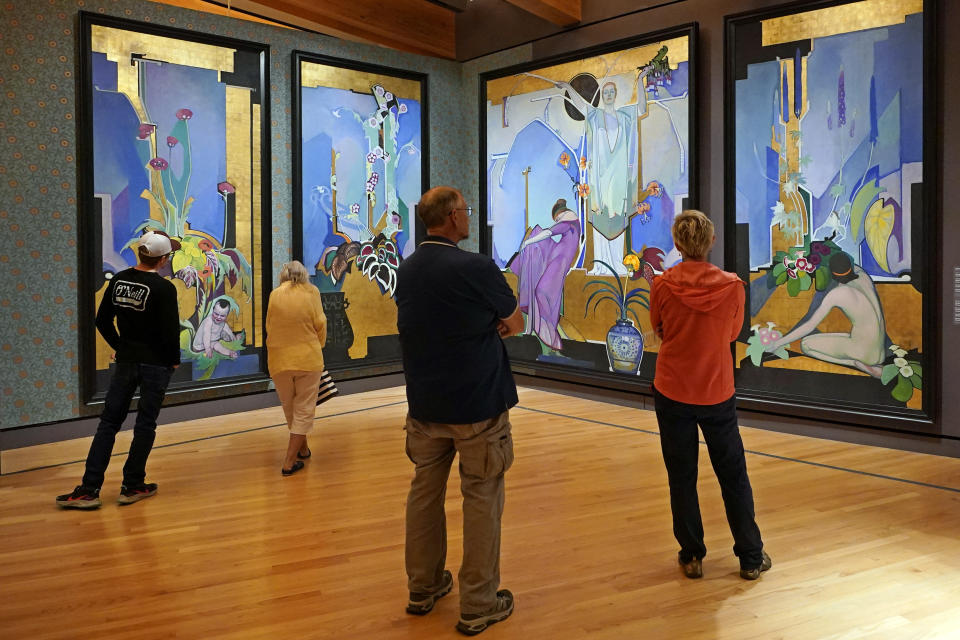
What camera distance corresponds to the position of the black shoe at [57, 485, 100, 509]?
4.31 meters

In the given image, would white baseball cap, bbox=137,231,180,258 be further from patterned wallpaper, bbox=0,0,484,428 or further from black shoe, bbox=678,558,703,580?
black shoe, bbox=678,558,703,580

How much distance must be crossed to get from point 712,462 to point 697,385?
376mm

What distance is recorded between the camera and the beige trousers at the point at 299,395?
5094 mm

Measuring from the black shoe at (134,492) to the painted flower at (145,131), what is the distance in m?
3.09

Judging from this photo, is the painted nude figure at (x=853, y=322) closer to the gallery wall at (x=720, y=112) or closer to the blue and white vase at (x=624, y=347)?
the gallery wall at (x=720, y=112)

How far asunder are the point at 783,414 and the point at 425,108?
4.83 meters

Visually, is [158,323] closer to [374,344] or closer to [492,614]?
[492,614]

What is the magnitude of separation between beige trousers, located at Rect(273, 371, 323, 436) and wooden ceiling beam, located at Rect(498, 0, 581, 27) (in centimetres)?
396

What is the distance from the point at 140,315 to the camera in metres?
4.38

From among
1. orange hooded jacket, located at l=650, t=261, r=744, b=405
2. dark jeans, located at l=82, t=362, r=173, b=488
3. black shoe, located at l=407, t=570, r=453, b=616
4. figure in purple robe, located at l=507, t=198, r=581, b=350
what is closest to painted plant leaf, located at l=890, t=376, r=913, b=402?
orange hooded jacket, located at l=650, t=261, r=744, b=405

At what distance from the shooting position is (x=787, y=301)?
588 centimetres

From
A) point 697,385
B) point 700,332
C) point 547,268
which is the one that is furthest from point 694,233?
point 547,268

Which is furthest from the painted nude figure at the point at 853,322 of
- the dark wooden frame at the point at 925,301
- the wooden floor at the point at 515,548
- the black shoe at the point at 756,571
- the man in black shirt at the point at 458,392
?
the man in black shirt at the point at 458,392

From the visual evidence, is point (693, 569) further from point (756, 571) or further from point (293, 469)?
point (293, 469)
